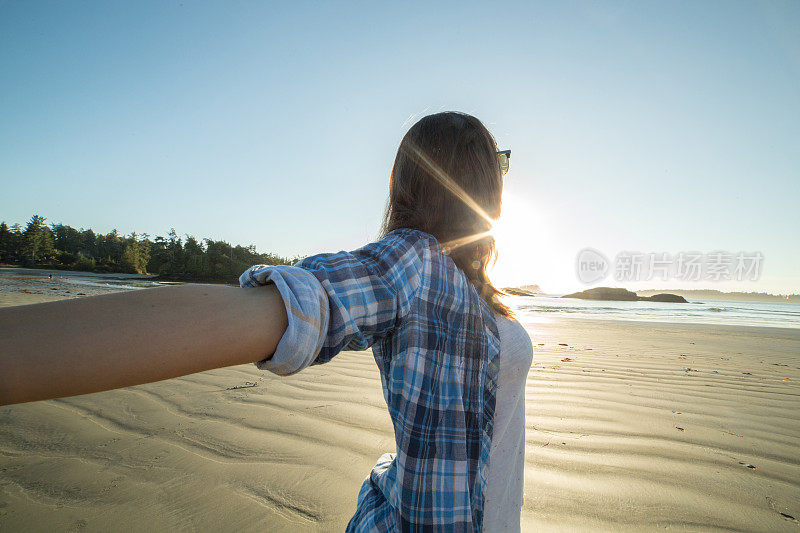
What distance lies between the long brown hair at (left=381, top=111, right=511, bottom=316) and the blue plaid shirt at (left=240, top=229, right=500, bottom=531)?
0.13 metres

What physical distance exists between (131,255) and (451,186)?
176ft

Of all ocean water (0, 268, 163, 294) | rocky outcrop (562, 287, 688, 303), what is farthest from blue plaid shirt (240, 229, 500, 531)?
rocky outcrop (562, 287, 688, 303)

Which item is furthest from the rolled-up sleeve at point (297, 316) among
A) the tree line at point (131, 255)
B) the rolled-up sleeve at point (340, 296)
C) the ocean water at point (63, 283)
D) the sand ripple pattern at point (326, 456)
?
the tree line at point (131, 255)

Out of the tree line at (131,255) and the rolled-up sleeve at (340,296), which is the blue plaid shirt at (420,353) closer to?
the rolled-up sleeve at (340,296)

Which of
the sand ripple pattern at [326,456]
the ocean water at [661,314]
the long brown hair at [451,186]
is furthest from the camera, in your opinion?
the ocean water at [661,314]

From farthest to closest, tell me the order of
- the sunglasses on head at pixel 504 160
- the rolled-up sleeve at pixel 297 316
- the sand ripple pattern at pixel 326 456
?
the sand ripple pattern at pixel 326 456 < the sunglasses on head at pixel 504 160 < the rolled-up sleeve at pixel 297 316

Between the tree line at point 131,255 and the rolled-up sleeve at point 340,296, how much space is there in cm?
3196

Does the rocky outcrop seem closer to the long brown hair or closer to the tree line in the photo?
the tree line

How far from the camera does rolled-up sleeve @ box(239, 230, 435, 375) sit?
572mm

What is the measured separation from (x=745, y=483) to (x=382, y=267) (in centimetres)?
263

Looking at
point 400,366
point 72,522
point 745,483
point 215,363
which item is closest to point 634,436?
point 745,483

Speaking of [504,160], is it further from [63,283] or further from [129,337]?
[63,283]

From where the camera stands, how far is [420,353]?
751mm

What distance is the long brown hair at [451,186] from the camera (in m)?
0.94
